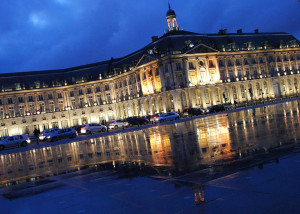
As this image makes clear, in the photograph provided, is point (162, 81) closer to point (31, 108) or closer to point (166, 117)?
point (166, 117)

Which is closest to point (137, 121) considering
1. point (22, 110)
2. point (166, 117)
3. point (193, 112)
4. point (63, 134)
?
point (166, 117)

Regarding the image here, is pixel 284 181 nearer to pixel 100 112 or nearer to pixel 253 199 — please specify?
pixel 253 199

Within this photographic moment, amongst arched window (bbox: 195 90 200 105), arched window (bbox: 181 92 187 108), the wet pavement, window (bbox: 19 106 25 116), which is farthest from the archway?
the wet pavement

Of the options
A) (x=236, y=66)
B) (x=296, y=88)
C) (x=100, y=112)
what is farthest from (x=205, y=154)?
(x=296, y=88)

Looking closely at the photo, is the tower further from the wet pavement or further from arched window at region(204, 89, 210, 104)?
the wet pavement

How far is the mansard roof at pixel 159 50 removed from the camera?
69.6 metres

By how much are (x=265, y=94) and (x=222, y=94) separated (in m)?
15.3

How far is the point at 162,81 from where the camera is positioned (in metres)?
67.6

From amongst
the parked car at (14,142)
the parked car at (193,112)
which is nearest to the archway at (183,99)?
the parked car at (193,112)

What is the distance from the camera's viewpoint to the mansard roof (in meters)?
69.6

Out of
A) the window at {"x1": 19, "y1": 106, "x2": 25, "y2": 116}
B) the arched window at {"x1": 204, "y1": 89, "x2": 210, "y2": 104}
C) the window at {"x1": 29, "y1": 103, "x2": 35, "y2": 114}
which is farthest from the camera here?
the window at {"x1": 29, "y1": 103, "x2": 35, "y2": 114}

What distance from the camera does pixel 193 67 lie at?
6906 centimetres

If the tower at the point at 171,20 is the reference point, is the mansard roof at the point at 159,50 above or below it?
below

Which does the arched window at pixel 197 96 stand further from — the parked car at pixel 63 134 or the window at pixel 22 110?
the window at pixel 22 110
